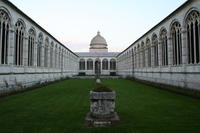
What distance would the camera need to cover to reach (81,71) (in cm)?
7300

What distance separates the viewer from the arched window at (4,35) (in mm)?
16609

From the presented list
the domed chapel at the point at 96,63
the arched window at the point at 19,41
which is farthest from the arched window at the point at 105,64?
the arched window at the point at 19,41

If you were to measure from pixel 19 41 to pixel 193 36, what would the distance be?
1859 centimetres

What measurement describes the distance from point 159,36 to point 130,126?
20.3 meters

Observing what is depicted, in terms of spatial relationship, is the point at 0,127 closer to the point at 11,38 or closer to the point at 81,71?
the point at 11,38

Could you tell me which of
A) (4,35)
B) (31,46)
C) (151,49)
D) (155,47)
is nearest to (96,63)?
(151,49)

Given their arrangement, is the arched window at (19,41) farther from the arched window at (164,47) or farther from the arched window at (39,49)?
the arched window at (164,47)

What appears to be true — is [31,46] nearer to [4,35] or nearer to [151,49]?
[4,35]

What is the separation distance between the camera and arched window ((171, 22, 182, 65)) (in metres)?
19.3

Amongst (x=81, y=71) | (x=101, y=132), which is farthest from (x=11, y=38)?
(x=81, y=71)

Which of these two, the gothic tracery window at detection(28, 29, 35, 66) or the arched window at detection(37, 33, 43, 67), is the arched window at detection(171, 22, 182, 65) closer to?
the gothic tracery window at detection(28, 29, 35, 66)

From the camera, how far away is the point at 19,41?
20.6 meters

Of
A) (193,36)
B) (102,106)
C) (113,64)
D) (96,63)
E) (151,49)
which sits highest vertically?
(151,49)

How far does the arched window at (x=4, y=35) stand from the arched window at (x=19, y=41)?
6.37 ft
